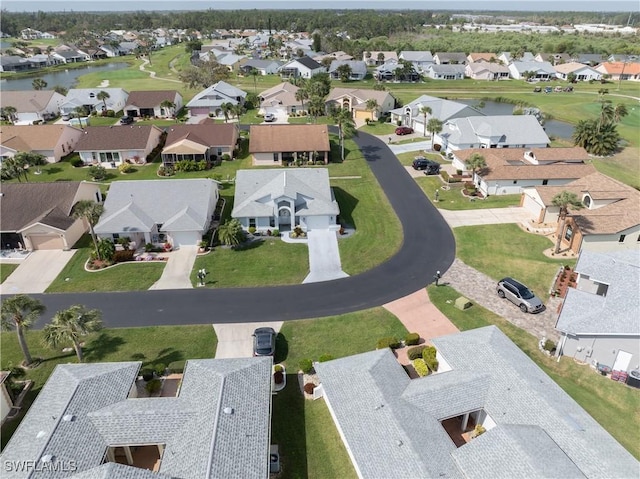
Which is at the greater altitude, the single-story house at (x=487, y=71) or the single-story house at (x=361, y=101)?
the single-story house at (x=487, y=71)

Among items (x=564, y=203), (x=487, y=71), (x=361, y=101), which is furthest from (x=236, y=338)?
(x=487, y=71)

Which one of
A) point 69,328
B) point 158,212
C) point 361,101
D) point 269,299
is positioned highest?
point 361,101

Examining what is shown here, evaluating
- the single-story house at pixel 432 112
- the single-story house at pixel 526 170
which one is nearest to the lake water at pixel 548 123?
the single-story house at pixel 432 112

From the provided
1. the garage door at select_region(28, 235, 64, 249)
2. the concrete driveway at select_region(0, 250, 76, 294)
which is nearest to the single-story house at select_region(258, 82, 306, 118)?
the garage door at select_region(28, 235, 64, 249)

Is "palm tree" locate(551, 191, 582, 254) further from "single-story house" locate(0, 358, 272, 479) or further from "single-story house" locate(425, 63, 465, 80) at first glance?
"single-story house" locate(425, 63, 465, 80)

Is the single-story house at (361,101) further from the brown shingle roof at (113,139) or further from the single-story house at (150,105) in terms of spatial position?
the brown shingle roof at (113,139)

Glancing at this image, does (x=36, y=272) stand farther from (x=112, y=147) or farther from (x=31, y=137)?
(x=31, y=137)

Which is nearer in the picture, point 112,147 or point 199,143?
point 199,143
